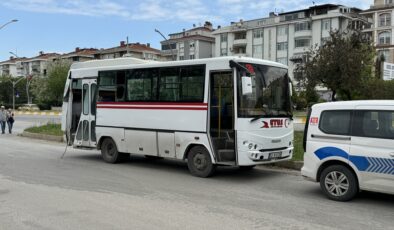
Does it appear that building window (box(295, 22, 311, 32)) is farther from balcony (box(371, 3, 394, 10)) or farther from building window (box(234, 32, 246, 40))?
balcony (box(371, 3, 394, 10))

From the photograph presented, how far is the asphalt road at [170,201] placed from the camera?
6.77 m

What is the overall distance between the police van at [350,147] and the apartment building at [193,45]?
96389mm

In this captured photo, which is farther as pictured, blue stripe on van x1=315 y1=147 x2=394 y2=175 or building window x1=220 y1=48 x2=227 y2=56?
building window x1=220 y1=48 x2=227 y2=56

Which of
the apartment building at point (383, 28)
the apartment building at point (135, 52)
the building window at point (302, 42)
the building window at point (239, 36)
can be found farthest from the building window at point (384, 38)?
the apartment building at point (135, 52)

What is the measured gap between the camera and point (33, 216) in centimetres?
708

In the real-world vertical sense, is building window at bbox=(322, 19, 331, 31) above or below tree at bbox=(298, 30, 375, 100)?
above

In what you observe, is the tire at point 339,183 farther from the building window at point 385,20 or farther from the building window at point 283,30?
the building window at point 385,20

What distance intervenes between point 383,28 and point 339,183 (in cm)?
8727

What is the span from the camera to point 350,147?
823cm

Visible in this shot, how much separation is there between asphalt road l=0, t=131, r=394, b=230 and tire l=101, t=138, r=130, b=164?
3.00 feet

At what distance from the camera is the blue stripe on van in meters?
7.74

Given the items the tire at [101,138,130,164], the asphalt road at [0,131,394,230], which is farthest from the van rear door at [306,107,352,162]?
the tire at [101,138,130,164]

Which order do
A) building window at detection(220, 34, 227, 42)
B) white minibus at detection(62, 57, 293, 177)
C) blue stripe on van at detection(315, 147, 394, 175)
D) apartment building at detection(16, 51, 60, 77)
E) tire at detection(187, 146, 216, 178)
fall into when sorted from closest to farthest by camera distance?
1. blue stripe on van at detection(315, 147, 394, 175)
2. white minibus at detection(62, 57, 293, 177)
3. tire at detection(187, 146, 216, 178)
4. building window at detection(220, 34, 227, 42)
5. apartment building at detection(16, 51, 60, 77)

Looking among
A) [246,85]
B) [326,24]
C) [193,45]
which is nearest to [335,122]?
[246,85]
